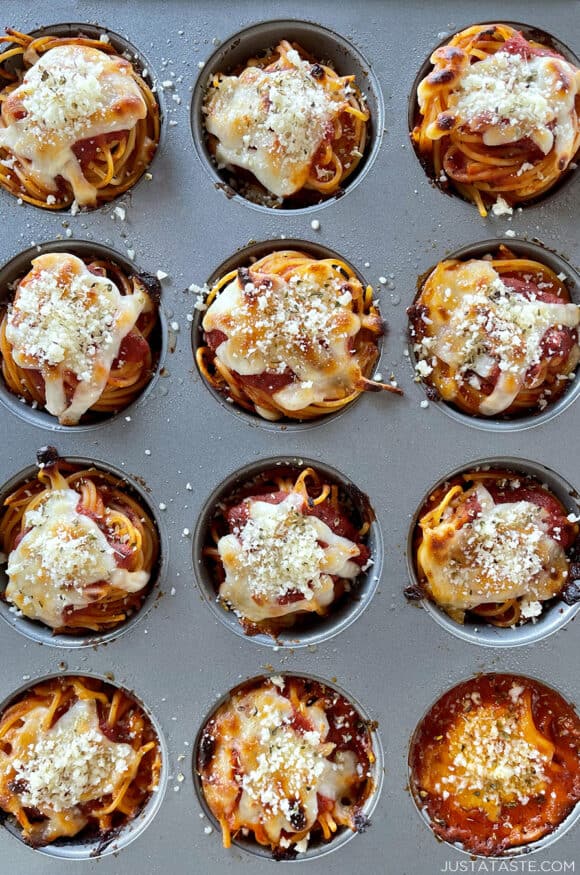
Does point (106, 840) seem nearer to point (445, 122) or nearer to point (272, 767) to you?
point (272, 767)

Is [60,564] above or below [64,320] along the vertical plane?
below

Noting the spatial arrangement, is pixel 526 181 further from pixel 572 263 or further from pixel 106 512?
pixel 106 512

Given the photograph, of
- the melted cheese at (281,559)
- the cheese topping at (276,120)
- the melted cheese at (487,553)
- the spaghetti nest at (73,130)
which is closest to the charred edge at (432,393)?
the melted cheese at (487,553)

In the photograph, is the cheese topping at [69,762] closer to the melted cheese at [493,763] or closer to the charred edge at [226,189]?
the melted cheese at [493,763]

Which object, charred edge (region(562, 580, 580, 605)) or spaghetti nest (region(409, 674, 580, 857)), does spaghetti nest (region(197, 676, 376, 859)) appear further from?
charred edge (region(562, 580, 580, 605))

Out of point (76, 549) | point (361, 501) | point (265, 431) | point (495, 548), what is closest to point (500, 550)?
point (495, 548)

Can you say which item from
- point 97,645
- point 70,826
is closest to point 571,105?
point 97,645

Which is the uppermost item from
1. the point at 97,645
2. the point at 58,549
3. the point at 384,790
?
the point at 58,549
